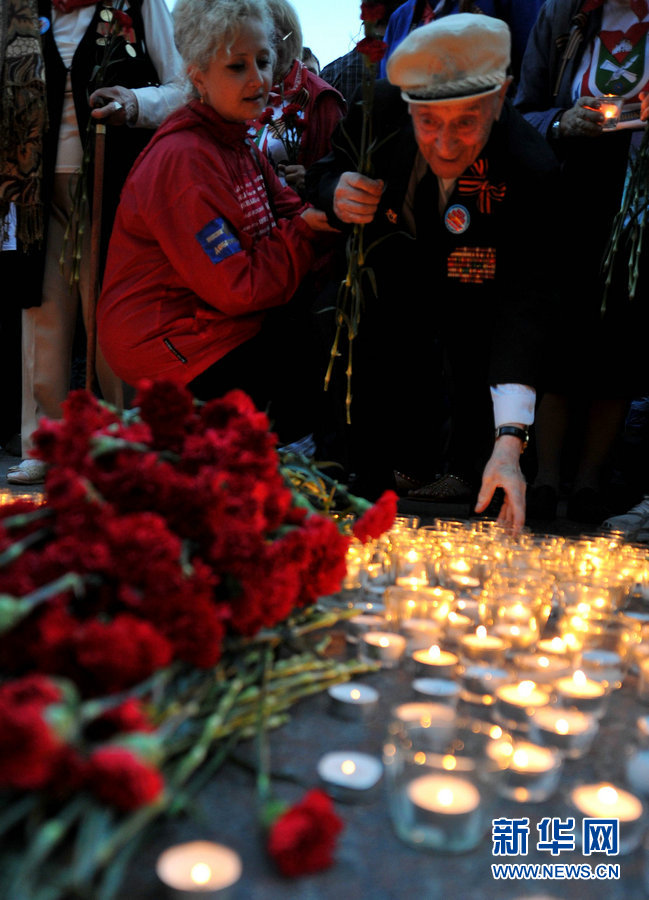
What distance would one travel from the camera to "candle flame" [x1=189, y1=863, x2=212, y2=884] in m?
0.62

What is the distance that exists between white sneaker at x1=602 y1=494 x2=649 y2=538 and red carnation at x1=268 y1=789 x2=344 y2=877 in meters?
1.99

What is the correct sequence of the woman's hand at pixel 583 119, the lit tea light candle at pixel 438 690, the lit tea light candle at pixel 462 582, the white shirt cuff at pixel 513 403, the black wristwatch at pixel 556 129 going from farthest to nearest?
the black wristwatch at pixel 556 129
the woman's hand at pixel 583 119
the white shirt cuff at pixel 513 403
the lit tea light candle at pixel 462 582
the lit tea light candle at pixel 438 690

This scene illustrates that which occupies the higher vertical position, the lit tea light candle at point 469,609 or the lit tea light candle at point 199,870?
the lit tea light candle at point 199,870

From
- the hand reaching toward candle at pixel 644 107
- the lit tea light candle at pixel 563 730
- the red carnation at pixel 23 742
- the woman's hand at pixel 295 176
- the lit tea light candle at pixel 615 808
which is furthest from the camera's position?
the woman's hand at pixel 295 176

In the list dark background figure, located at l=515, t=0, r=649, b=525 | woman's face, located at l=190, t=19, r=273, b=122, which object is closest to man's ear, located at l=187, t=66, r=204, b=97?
woman's face, located at l=190, t=19, r=273, b=122

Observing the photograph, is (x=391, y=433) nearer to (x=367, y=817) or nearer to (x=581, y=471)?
(x=581, y=471)

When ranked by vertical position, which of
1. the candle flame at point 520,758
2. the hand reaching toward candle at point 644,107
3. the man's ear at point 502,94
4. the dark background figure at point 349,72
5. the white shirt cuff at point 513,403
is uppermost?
the dark background figure at point 349,72

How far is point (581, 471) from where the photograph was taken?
9.51 ft

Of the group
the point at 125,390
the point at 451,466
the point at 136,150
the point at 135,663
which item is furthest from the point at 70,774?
the point at 125,390

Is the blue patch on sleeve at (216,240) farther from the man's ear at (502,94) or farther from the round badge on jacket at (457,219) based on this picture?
the man's ear at (502,94)

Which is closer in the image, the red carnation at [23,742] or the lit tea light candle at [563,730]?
the red carnation at [23,742]

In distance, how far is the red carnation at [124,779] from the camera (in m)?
0.53

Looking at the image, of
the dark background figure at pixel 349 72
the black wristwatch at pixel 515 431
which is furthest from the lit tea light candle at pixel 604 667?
the dark background figure at pixel 349 72

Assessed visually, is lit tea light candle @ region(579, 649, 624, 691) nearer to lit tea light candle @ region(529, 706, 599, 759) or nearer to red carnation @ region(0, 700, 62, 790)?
lit tea light candle @ region(529, 706, 599, 759)
